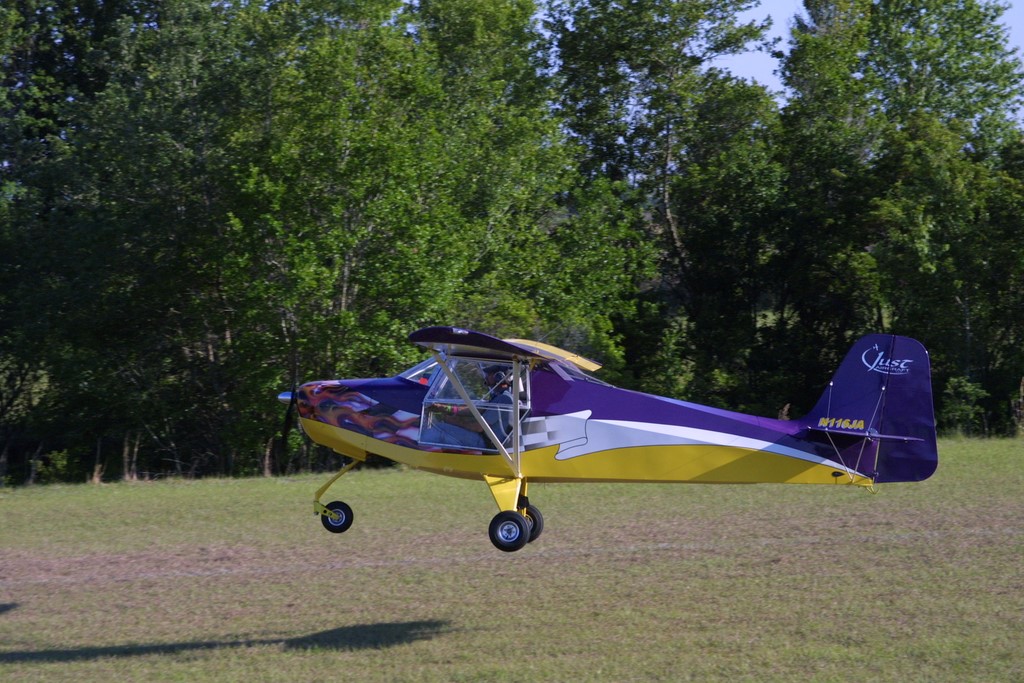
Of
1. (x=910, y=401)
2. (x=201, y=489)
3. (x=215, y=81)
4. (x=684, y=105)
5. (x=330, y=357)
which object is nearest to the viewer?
Result: (x=910, y=401)

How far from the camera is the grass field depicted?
10.2 m

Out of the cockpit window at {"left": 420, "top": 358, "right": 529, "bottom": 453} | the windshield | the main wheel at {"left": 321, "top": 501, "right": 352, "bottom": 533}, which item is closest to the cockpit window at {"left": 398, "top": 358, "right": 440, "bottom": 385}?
the windshield

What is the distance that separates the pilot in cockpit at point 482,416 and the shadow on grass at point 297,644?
223cm

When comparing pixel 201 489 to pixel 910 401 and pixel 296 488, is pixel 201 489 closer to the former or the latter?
pixel 296 488

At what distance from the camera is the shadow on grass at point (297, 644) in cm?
1075

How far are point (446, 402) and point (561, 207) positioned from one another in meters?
20.7

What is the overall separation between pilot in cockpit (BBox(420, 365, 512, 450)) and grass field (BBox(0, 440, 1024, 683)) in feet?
7.02

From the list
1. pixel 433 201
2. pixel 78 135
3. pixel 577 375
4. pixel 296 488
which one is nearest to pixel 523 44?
pixel 433 201

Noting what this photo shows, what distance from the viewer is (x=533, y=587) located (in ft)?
42.0

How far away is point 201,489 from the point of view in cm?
1959

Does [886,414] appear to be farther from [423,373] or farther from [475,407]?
[423,373]

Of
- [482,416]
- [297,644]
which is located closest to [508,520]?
[482,416]

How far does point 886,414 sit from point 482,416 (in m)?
3.91

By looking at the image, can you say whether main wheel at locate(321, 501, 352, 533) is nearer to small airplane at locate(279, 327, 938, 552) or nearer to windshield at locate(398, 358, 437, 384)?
small airplane at locate(279, 327, 938, 552)
